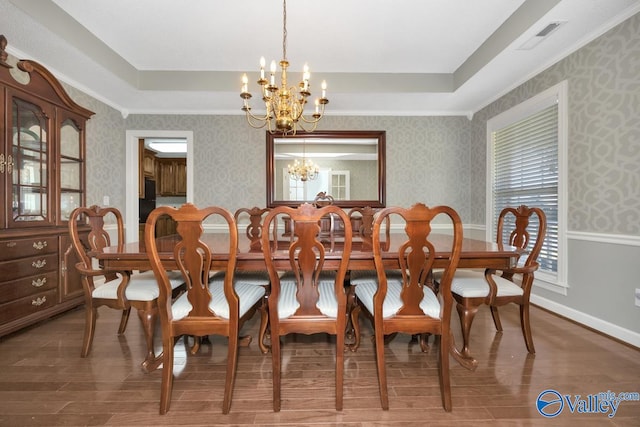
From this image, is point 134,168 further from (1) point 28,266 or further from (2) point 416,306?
(2) point 416,306

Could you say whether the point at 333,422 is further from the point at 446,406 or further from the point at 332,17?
the point at 332,17

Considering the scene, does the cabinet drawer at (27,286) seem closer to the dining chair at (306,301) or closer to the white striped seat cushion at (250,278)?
the white striped seat cushion at (250,278)

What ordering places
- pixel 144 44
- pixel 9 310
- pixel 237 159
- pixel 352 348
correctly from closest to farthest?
pixel 352 348 → pixel 9 310 → pixel 144 44 → pixel 237 159

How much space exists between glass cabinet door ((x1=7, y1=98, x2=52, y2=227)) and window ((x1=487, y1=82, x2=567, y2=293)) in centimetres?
454

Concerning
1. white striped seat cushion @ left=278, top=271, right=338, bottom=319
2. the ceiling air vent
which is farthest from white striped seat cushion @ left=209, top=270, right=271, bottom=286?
the ceiling air vent

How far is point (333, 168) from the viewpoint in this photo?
4.31 m

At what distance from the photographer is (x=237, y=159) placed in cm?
430

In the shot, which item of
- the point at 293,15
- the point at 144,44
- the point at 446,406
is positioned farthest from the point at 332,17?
the point at 446,406

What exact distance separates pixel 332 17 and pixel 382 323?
97.0 inches

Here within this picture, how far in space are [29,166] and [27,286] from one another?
0.97 metres

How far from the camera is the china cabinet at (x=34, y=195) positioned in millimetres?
2229

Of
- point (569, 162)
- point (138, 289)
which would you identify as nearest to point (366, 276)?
point (138, 289)

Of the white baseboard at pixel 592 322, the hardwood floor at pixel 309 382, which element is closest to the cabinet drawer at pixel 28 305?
the hardwood floor at pixel 309 382

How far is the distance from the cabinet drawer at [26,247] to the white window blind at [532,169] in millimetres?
4497
